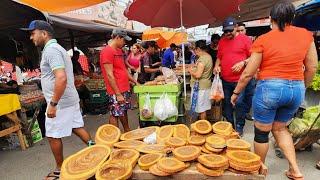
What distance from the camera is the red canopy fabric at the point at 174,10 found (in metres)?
6.05

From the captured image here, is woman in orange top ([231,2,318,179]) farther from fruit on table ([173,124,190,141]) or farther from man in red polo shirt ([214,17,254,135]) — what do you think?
man in red polo shirt ([214,17,254,135])

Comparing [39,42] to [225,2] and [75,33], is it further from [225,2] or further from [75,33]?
[75,33]

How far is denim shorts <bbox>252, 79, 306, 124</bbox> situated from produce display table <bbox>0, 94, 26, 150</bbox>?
411 centimetres

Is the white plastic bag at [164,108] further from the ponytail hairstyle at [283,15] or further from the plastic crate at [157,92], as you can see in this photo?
the ponytail hairstyle at [283,15]

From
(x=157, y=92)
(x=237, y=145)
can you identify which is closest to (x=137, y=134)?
(x=237, y=145)

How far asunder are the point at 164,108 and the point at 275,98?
2.36m

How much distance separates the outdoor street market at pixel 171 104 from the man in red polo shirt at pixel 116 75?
2cm

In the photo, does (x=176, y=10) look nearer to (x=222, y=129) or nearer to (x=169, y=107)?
(x=169, y=107)

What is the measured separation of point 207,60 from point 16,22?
4016 mm

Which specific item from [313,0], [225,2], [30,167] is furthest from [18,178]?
[313,0]

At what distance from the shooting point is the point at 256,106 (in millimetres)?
3314

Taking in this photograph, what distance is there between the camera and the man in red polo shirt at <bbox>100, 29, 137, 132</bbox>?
194 inches

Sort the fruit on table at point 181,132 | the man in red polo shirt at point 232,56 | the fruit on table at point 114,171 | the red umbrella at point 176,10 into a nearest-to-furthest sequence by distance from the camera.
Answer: the fruit on table at point 114,171, the fruit on table at point 181,132, the man in red polo shirt at point 232,56, the red umbrella at point 176,10

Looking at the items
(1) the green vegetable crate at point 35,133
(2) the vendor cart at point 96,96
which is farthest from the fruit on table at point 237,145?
(2) the vendor cart at point 96,96
